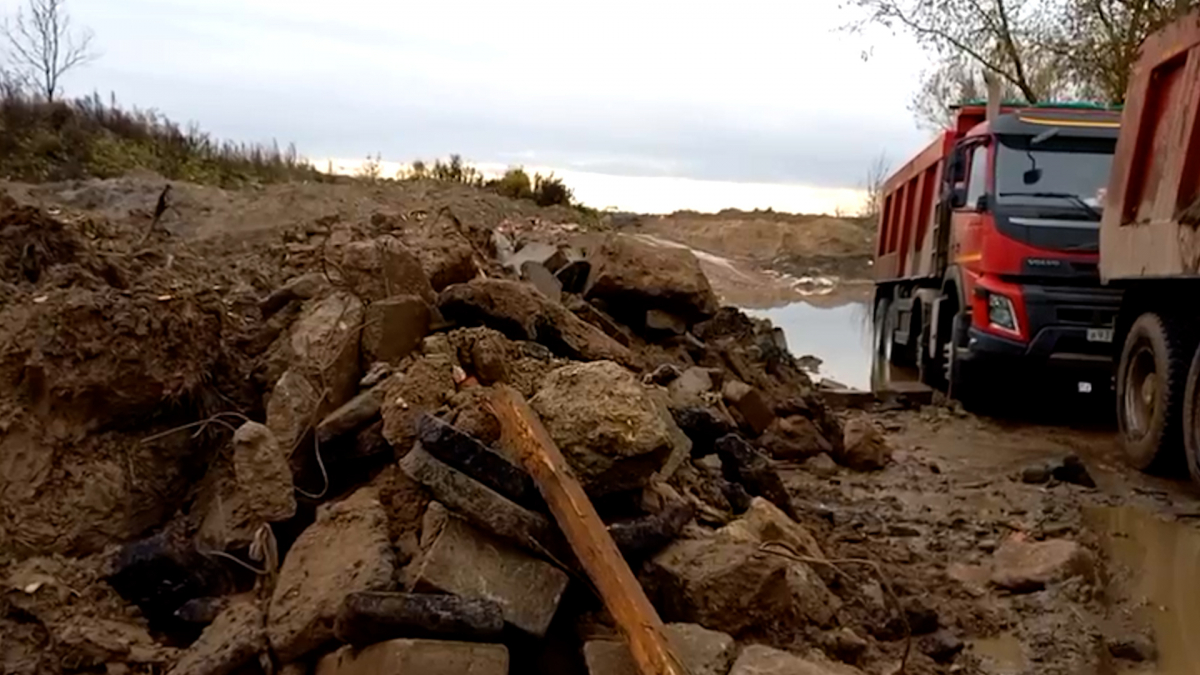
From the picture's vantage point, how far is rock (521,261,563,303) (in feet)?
24.8

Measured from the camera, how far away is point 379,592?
11.2 ft

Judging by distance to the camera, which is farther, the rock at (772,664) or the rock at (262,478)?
the rock at (262,478)

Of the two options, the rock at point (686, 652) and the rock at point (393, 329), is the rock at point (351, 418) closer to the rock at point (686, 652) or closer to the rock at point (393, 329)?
the rock at point (393, 329)

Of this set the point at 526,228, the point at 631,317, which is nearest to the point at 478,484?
the point at 631,317

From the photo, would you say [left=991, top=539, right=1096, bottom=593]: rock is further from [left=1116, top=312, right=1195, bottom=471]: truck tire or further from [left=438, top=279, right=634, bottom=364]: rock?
[left=1116, top=312, right=1195, bottom=471]: truck tire

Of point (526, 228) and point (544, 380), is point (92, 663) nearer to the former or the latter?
point (544, 380)

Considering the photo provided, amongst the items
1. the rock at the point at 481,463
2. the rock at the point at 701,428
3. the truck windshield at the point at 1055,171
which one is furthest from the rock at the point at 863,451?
the rock at the point at 481,463

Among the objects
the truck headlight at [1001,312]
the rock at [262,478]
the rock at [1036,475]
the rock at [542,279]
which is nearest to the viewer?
the rock at [262,478]

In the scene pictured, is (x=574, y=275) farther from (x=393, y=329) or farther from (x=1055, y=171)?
(x=1055, y=171)

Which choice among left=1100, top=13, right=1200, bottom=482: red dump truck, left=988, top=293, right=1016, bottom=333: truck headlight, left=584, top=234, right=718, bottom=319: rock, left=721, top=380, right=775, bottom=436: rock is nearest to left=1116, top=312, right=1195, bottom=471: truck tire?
left=1100, top=13, right=1200, bottom=482: red dump truck

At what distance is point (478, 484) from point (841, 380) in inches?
428

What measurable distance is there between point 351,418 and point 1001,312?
6.27 m

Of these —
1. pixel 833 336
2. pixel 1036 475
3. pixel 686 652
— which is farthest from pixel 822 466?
pixel 833 336

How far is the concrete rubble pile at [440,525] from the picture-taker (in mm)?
3492
